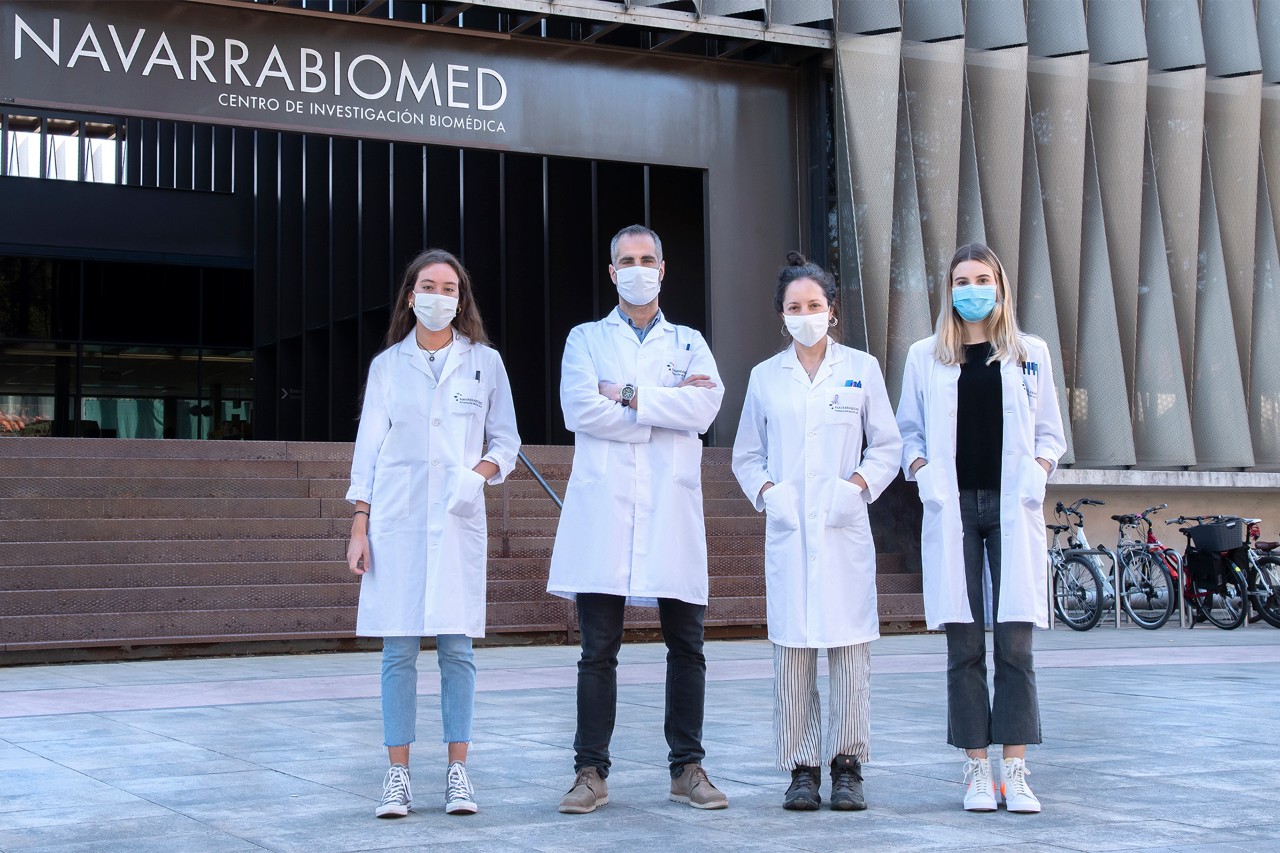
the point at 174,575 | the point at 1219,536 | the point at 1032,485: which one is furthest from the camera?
the point at 1219,536

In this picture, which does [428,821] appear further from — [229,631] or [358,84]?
[358,84]

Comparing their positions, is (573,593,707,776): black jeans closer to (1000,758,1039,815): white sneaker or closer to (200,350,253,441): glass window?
(1000,758,1039,815): white sneaker

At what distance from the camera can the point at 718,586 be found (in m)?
12.3

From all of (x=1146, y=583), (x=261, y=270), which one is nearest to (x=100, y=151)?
(x=261, y=270)

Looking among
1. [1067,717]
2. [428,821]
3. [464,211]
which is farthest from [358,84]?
[428,821]

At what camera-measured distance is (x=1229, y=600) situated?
13891 millimetres

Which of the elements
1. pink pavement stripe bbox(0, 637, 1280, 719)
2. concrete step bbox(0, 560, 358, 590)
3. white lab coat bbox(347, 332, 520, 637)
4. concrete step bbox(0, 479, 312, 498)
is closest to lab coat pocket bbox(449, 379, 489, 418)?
white lab coat bbox(347, 332, 520, 637)

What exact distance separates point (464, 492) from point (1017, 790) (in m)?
2.02

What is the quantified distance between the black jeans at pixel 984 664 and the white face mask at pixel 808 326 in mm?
721

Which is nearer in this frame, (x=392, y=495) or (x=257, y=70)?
(x=392, y=495)

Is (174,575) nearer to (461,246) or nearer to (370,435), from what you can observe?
(370,435)

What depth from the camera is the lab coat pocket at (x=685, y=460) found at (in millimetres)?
4926

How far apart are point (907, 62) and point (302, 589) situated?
8944 millimetres

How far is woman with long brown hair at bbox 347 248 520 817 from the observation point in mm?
4777
